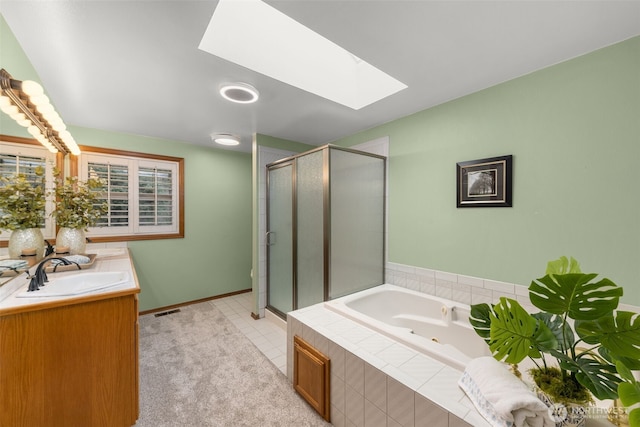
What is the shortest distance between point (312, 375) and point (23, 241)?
2141 mm

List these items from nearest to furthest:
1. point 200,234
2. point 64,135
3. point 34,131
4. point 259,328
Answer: point 34,131, point 64,135, point 259,328, point 200,234

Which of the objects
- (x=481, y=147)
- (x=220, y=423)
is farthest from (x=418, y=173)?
(x=220, y=423)

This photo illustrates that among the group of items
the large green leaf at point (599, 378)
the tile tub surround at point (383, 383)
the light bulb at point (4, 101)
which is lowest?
the tile tub surround at point (383, 383)

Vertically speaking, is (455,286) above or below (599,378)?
below

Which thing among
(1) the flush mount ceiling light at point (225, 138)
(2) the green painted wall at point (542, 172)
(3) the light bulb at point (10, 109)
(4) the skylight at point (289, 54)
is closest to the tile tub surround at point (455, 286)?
(2) the green painted wall at point (542, 172)

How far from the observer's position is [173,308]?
3.23 m

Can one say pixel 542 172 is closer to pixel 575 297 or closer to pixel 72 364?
pixel 575 297

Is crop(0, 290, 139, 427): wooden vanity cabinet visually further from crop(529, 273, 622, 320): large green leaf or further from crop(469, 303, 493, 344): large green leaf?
crop(529, 273, 622, 320): large green leaf

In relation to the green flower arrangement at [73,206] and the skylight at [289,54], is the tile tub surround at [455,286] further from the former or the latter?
the green flower arrangement at [73,206]

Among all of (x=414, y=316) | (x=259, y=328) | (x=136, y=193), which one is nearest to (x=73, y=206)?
(x=136, y=193)

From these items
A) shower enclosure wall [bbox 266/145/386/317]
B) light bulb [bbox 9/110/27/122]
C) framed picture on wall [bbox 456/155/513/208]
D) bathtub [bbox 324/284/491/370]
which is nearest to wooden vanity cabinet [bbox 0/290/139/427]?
light bulb [bbox 9/110/27/122]

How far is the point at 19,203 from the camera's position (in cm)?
159

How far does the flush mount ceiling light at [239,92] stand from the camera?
184cm

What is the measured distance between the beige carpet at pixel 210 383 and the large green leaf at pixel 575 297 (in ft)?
4.73
